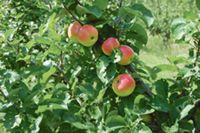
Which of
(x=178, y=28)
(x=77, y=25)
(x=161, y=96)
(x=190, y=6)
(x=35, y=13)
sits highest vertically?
(x=77, y=25)

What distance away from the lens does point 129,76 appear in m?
1.50

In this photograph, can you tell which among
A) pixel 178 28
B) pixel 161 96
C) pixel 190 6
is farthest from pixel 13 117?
pixel 190 6

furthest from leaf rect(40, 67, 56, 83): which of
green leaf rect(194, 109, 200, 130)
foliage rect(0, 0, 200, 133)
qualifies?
green leaf rect(194, 109, 200, 130)

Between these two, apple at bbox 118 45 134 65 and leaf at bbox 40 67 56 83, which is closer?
apple at bbox 118 45 134 65

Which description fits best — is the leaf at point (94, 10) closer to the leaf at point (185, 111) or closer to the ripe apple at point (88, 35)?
the ripe apple at point (88, 35)

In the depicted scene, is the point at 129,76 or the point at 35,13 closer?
the point at 129,76

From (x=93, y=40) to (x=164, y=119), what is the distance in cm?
33

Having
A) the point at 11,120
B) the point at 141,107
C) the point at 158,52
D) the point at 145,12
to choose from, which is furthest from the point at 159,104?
the point at 158,52

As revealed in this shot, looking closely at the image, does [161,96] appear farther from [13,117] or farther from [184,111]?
[13,117]

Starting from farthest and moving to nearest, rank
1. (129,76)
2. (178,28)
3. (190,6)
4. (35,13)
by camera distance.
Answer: (190,6), (35,13), (178,28), (129,76)

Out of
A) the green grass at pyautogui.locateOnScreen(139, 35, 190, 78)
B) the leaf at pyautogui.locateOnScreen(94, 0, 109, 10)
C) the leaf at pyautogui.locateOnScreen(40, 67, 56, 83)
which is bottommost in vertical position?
the green grass at pyautogui.locateOnScreen(139, 35, 190, 78)

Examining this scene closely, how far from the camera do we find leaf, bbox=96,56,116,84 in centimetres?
151

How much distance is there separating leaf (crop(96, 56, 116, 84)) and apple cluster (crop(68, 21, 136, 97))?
0.06 ft

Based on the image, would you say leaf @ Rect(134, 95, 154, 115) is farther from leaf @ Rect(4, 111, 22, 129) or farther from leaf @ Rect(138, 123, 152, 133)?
leaf @ Rect(4, 111, 22, 129)
